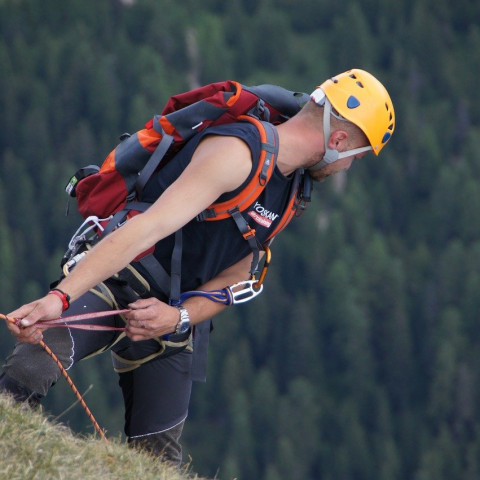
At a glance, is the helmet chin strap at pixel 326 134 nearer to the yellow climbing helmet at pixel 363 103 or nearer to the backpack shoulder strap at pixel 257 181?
the yellow climbing helmet at pixel 363 103

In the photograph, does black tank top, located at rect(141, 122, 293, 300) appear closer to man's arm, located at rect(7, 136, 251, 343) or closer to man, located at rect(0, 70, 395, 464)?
man, located at rect(0, 70, 395, 464)

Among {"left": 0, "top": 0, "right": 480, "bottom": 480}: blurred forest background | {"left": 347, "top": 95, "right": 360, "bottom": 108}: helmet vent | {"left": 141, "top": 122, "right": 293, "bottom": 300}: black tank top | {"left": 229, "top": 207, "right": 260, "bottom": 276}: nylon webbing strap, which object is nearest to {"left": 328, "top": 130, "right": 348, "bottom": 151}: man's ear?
{"left": 347, "top": 95, "right": 360, "bottom": 108}: helmet vent

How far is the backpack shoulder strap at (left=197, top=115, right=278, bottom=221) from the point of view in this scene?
5.01 metres

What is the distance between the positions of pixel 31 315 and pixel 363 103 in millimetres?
1969

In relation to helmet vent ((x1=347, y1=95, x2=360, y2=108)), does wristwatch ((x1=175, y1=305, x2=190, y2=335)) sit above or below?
below

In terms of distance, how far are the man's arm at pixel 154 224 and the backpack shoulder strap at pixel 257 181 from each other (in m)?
0.12

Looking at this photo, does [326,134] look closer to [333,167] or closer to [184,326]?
[333,167]

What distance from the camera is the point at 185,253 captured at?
17.5 feet

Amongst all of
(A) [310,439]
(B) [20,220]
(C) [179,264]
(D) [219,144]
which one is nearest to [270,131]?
(D) [219,144]

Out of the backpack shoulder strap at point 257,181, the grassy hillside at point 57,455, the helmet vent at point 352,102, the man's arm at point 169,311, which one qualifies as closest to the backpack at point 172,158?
the backpack shoulder strap at point 257,181

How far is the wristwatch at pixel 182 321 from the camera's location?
5.31 m

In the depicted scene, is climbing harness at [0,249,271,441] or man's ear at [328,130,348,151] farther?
man's ear at [328,130,348,151]

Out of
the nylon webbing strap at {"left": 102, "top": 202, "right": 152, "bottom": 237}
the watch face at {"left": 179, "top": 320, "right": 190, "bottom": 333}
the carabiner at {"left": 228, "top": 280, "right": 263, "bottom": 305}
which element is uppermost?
the nylon webbing strap at {"left": 102, "top": 202, "right": 152, "bottom": 237}

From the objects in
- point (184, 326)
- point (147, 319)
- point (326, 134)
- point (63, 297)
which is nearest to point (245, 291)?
point (184, 326)
